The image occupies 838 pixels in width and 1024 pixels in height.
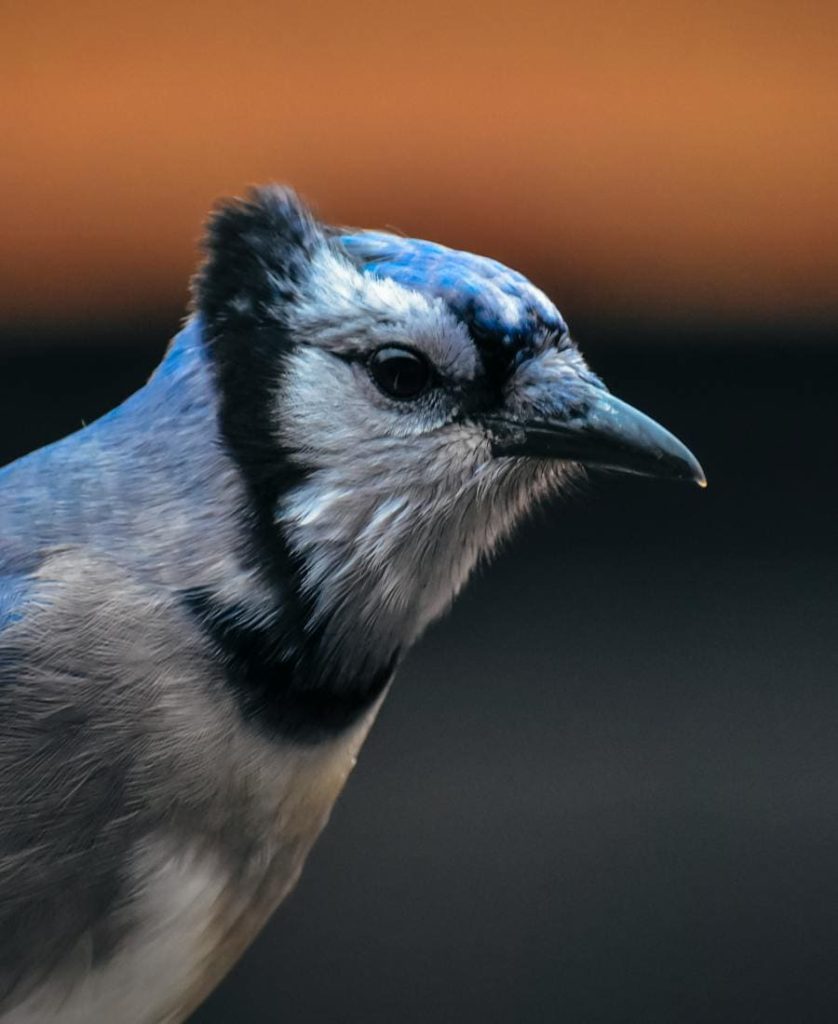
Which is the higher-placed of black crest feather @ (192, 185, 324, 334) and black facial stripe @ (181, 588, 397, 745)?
black crest feather @ (192, 185, 324, 334)

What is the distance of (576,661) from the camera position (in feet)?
10.8

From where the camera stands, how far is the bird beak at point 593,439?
129cm

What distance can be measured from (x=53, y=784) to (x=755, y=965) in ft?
6.81

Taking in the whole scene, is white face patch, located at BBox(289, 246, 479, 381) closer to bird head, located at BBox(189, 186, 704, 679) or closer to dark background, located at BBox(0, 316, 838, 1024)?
bird head, located at BBox(189, 186, 704, 679)

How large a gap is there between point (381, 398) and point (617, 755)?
80.0 inches

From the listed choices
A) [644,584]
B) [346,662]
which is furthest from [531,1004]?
[346,662]

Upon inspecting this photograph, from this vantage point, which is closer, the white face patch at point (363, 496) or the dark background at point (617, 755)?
the white face patch at point (363, 496)

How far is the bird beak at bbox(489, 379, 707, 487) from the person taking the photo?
1.29m

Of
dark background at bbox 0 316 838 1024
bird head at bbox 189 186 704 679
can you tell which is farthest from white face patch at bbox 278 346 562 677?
dark background at bbox 0 316 838 1024

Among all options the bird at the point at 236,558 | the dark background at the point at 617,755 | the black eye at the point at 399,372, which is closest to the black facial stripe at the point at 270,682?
the bird at the point at 236,558

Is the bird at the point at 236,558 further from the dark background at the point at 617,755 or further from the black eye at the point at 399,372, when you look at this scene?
the dark background at the point at 617,755

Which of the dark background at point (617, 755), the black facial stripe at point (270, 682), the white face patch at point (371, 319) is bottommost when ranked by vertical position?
the dark background at point (617, 755)

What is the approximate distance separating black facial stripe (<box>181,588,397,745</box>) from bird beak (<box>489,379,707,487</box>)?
0.22 metres

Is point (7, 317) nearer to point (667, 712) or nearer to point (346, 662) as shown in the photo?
point (667, 712)
